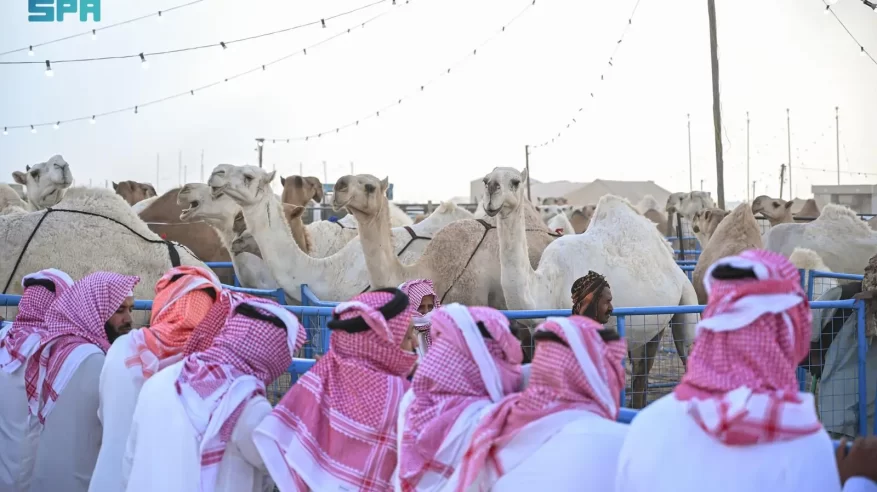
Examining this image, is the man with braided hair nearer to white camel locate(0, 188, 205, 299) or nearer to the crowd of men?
the crowd of men

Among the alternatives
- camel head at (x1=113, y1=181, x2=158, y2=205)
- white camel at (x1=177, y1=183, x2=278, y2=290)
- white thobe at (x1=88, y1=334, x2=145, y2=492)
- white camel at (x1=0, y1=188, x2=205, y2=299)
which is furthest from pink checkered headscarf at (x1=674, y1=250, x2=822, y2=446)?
camel head at (x1=113, y1=181, x2=158, y2=205)

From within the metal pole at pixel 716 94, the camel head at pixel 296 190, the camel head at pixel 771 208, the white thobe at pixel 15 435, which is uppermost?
the metal pole at pixel 716 94

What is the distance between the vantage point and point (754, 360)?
6.15 ft

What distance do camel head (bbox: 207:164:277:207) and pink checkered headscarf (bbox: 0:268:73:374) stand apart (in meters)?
3.20

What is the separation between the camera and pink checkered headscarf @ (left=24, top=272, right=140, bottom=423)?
10.9ft

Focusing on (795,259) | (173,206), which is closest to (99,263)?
(173,206)

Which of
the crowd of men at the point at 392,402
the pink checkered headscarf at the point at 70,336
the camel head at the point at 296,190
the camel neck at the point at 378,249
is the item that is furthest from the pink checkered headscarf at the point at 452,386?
the camel head at the point at 296,190

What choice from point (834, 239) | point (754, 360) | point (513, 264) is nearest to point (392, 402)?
point (754, 360)

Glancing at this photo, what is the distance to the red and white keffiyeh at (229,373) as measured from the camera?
2.68 metres

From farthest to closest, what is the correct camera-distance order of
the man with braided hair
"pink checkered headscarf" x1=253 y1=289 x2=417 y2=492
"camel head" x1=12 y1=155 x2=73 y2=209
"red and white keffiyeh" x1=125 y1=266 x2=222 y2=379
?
"camel head" x1=12 y1=155 x2=73 y2=209, the man with braided hair, "red and white keffiyeh" x1=125 y1=266 x2=222 y2=379, "pink checkered headscarf" x1=253 y1=289 x2=417 y2=492

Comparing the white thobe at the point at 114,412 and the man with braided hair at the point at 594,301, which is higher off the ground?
the man with braided hair at the point at 594,301

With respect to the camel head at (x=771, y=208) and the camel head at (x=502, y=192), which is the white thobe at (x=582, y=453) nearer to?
the camel head at (x=502, y=192)

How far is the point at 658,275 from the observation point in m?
7.11

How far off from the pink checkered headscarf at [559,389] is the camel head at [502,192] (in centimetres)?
362
